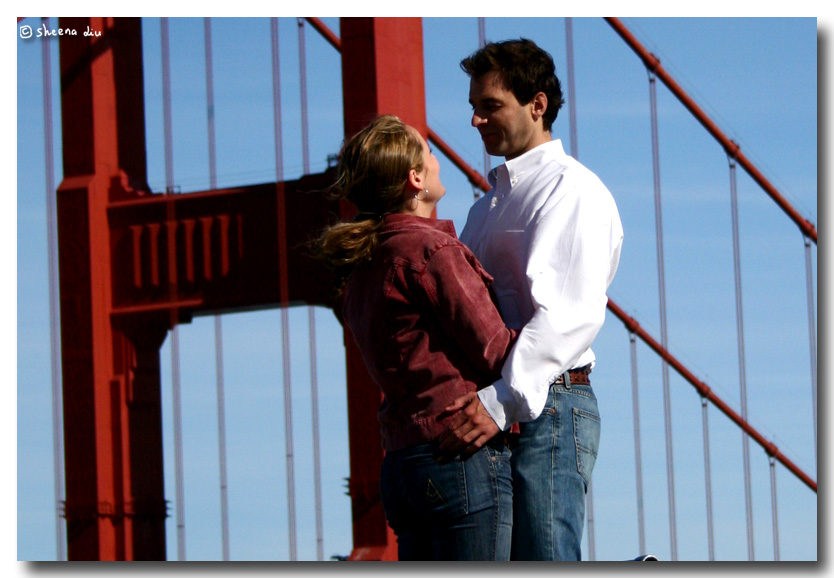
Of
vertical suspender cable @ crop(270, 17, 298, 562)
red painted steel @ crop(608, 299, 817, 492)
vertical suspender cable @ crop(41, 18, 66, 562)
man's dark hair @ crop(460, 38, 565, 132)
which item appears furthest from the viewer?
vertical suspender cable @ crop(41, 18, 66, 562)

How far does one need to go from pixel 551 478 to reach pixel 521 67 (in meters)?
0.54

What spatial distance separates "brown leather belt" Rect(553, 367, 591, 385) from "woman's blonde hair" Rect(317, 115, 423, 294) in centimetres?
28

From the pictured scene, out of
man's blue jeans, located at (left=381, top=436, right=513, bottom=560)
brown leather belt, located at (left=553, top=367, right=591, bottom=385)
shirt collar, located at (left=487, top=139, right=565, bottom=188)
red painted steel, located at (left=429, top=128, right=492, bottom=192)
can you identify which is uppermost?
red painted steel, located at (left=429, top=128, right=492, bottom=192)

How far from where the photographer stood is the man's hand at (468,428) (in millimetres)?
1554

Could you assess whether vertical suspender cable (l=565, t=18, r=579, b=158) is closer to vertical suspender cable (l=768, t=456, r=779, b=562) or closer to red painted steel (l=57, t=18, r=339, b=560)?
vertical suspender cable (l=768, t=456, r=779, b=562)

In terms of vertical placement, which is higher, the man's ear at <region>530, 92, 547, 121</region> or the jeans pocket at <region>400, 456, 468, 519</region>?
the man's ear at <region>530, 92, 547, 121</region>

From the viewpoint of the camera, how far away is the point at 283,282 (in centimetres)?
422

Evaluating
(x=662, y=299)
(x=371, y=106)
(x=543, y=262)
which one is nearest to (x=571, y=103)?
(x=662, y=299)

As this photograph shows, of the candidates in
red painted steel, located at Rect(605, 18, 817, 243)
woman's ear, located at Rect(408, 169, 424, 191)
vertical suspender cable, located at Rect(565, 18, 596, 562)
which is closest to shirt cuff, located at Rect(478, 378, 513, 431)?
woman's ear, located at Rect(408, 169, 424, 191)

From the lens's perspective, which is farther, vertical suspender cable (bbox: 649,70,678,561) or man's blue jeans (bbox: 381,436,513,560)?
vertical suspender cable (bbox: 649,70,678,561)

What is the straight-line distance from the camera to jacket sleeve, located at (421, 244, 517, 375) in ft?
5.11

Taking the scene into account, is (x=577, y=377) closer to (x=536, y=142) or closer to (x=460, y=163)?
(x=536, y=142)

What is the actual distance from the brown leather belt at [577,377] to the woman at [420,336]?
97 millimetres
